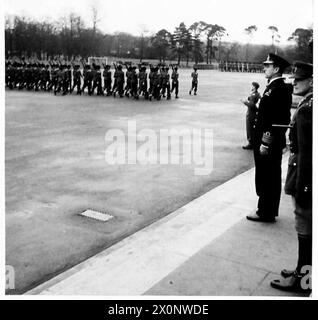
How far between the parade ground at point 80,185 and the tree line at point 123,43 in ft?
72.7

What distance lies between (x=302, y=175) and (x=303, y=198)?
18cm

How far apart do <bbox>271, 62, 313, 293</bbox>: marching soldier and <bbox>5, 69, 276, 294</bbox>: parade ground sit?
6.30 feet

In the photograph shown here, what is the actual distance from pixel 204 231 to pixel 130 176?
2491 millimetres

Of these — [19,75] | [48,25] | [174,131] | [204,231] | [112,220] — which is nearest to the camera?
[204,231]

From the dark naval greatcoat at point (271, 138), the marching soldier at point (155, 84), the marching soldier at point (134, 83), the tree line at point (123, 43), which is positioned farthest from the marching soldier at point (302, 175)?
the tree line at point (123, 43)

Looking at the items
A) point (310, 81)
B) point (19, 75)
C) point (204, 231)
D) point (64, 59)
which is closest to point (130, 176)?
point (204, 231)

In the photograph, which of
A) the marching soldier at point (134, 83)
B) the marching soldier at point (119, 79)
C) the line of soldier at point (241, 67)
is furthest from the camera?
the line of soldier at point (241, 67)

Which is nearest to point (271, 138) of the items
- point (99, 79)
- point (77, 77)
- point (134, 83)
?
point (134, 83)

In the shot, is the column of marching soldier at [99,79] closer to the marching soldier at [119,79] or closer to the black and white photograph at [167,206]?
the marching soldier at [119,79]

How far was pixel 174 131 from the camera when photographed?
436 inches

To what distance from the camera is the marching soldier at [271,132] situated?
15.1 feet

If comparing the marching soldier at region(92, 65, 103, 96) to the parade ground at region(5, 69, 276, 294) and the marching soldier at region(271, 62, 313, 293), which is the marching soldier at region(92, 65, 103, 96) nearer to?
the parade ground at region(5, 69, 276, 294)

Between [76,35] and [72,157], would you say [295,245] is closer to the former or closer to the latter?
[72,157]

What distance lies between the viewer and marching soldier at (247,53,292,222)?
460 centimetres
